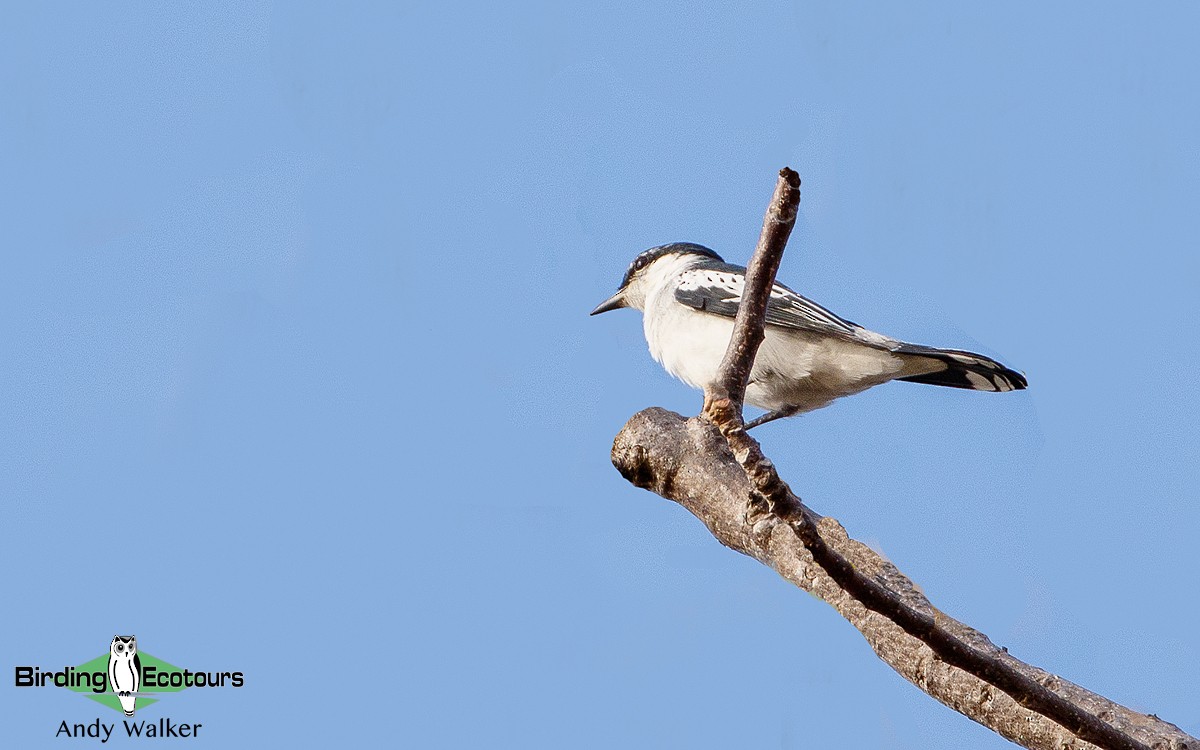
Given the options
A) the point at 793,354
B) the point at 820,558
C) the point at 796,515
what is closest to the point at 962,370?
the point at 793,354

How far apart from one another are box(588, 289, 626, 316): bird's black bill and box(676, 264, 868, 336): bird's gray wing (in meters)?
1.12

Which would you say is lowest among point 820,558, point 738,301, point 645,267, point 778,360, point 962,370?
point 820,558

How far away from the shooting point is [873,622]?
4.47 metres

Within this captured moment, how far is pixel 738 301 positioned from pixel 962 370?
4.64ft

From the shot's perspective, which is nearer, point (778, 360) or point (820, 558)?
point (820, 558)

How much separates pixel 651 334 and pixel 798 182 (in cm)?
465

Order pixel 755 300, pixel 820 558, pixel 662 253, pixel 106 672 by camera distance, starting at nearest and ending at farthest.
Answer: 1. pixel 820 558
2. pixel 755 300
3. pixel 106 672
4. pixel 662 253

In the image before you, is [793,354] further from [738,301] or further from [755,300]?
[755,300]

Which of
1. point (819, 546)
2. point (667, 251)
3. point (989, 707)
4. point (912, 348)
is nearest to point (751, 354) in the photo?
point (819, 546)

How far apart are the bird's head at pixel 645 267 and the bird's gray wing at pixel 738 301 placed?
0.66 meters

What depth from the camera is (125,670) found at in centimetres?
643

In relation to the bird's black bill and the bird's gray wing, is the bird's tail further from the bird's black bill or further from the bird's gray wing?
the bird's black bill

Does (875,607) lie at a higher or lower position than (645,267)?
lower

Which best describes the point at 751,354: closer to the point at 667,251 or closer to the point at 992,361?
the point at 992,361
